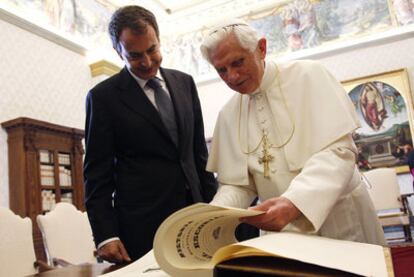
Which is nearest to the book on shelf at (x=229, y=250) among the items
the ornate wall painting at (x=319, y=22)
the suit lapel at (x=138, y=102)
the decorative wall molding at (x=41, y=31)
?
the suit lapel at (x=138, y=102)

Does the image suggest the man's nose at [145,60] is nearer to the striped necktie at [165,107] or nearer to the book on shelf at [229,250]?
the striped necktie at [165,107]

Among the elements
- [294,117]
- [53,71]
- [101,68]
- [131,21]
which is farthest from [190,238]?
[101,68]

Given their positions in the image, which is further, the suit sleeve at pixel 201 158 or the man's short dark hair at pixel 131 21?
the suit sleeve at pixel 201 158

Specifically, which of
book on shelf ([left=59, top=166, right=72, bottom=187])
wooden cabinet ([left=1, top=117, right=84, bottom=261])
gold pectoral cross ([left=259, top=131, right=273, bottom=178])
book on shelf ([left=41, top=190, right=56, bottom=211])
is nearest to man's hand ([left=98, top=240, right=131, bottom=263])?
gold pectoral cross ([left=259, top=131, right=273, bottom=178])

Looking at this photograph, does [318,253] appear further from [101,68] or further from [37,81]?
[101,68]

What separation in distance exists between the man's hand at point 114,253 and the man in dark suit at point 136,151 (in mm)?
36

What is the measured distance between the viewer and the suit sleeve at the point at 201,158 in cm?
226

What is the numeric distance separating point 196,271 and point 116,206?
3.87 feet

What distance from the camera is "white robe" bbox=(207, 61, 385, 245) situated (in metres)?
1.42

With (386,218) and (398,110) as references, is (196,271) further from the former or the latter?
(398,110)

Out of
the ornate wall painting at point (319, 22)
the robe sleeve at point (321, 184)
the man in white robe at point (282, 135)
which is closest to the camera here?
the robe sleeve at point (321, 184)

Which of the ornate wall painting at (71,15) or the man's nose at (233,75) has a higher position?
the ornate wall painting at (71,15)

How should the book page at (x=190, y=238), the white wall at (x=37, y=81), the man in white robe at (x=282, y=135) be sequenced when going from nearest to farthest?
the book page at (x=190, y=238) → the man in white robe at (x=282, y=135) → the white wall at (x=37, y=81)

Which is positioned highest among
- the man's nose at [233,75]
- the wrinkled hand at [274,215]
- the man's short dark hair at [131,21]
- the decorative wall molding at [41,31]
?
the decorative wall molding at [41,31]
